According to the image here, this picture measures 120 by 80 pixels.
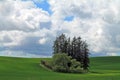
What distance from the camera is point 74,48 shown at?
449 ft

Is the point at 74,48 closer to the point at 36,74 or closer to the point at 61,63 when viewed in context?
the point at 61,63

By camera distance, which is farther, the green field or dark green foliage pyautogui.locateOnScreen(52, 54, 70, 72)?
dark green foliage pyautogui.locateOnScreen(52, 54, 70, 72)

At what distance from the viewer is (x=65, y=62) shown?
382ft

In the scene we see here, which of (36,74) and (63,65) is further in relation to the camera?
(63,65)

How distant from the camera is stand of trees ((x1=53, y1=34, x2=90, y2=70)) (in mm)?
133875

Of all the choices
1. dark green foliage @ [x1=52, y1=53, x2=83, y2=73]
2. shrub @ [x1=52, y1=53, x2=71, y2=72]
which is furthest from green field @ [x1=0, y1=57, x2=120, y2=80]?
shrub @ [x1=52, y1=53, x2=71, y2=72]

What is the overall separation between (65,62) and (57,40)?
24.6 metres

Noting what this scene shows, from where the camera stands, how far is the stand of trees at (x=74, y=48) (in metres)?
134

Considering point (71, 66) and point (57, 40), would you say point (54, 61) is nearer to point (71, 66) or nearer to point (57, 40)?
point (71, 66)

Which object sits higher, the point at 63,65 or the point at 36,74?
the point at 63,65

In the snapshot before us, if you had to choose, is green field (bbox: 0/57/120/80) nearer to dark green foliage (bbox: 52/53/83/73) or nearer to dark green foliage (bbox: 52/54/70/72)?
dark green foliage (bbox: 52/53/83/73)

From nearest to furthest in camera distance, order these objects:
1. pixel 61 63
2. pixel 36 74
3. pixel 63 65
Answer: pixel 36 74 → pixel 63 65 → pixel 61 63

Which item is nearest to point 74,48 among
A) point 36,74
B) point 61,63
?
point 61,63

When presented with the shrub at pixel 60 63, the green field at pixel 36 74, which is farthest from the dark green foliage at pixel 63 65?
the green field at pixel 36 74
